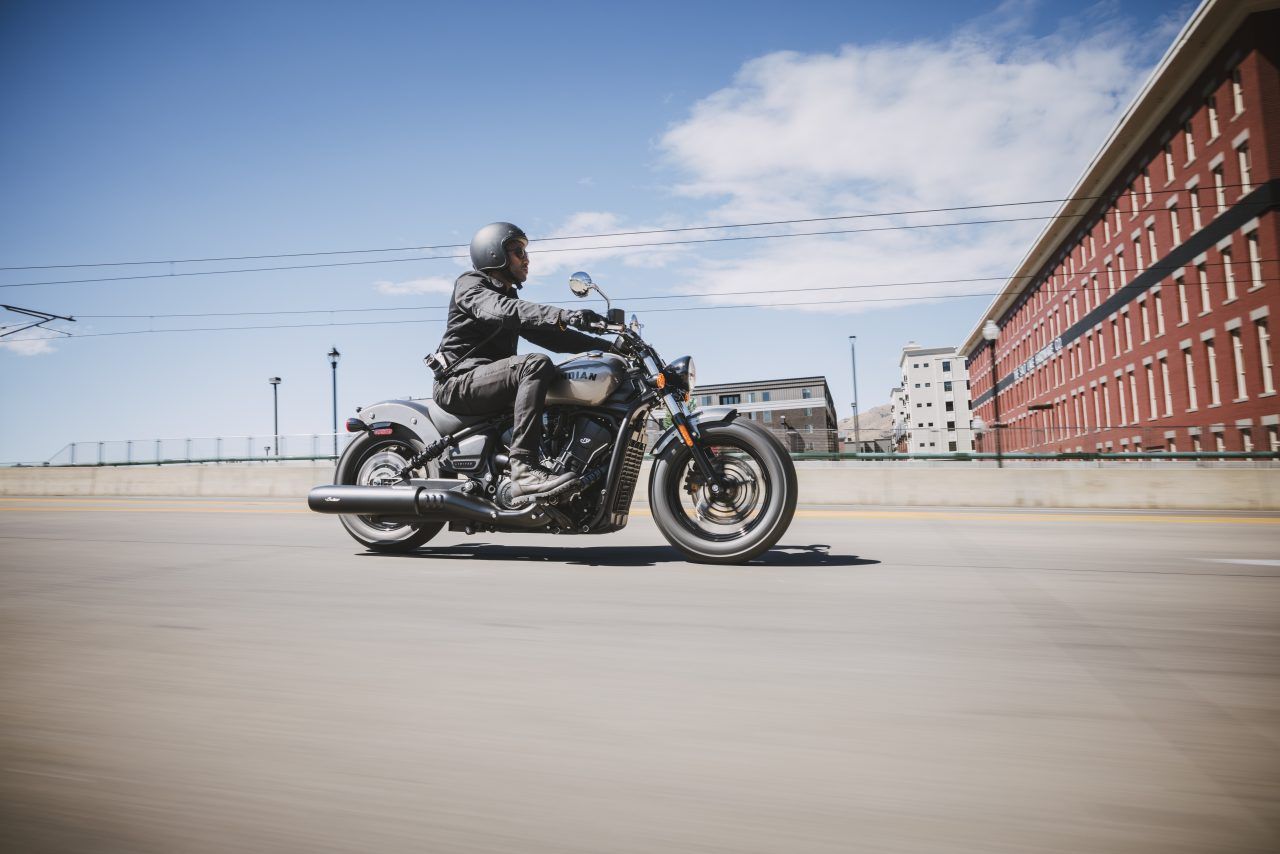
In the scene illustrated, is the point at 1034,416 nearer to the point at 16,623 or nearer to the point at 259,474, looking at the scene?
the point at 259,474

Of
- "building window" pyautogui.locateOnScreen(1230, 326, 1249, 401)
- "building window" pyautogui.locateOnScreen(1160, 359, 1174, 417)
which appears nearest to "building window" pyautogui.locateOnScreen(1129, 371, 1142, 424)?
"building window" pyautogui.locateOnScreen(1160, 359, 1174, 417)

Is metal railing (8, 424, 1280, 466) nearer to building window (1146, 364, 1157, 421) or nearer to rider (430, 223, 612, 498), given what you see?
rider (430, 223, 612, 498)

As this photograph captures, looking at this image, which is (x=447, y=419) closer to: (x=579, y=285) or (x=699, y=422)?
(x=579, y=285)

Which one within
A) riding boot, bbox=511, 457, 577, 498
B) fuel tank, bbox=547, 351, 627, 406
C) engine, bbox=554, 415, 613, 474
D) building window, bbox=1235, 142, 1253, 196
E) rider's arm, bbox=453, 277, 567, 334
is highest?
building window, bbox=1235, 142, 1253, 196

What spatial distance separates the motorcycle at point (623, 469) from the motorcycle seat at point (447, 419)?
1.4 inches

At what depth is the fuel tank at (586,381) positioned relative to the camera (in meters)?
4.85

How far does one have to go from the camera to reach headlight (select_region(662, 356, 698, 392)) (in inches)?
191

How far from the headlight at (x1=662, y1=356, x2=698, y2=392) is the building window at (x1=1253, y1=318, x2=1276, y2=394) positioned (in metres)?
33.5

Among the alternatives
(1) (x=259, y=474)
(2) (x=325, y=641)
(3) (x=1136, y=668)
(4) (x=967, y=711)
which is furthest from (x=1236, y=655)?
(1) (x=259, y=474)

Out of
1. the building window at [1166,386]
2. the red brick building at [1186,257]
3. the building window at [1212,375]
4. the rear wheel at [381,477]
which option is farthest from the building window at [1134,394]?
the rear wheel at [381,477]

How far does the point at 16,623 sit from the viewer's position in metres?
3.17

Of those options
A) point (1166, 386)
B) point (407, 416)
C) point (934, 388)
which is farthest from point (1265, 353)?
point (934, 388)

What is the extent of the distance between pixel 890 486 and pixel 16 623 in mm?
12599

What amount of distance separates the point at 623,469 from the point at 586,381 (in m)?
0.62
